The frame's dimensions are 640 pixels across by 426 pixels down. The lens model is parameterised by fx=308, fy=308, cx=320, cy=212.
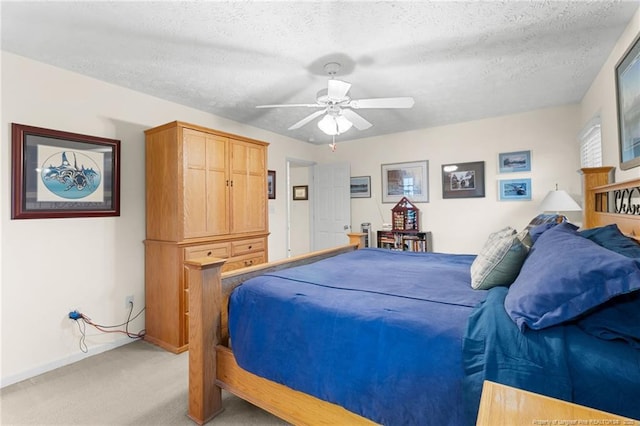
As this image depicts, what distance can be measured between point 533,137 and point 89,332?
5.10 m

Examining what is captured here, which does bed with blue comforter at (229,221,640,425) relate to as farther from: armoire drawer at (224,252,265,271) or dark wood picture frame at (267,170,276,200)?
dark wood picture frame at (267,170,276,200)

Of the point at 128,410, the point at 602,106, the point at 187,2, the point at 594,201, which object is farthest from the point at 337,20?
the point at 128,410

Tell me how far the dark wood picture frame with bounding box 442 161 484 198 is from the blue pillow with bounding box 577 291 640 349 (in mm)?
3328

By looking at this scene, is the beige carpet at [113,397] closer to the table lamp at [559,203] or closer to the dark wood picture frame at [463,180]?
the table lamp at [559,203]

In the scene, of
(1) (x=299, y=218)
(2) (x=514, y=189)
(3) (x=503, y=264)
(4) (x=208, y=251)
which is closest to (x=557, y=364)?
(3) (x=503, y=264)

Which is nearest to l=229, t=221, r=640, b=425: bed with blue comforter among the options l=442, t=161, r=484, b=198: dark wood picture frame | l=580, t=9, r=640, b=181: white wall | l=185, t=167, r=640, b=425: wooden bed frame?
l=185, t=167, r=640, b=425: wooden bed frame

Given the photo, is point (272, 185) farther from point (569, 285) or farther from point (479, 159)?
point (569, 285)

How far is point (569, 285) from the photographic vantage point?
3.36 ft

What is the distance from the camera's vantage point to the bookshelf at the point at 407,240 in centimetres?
431

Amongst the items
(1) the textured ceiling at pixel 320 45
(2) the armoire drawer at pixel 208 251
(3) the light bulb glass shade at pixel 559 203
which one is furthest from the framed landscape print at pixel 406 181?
(2) the armoire drawer at pixel 208 251

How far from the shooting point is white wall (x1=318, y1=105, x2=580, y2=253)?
11.9 feet

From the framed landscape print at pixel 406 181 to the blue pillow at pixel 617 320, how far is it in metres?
3.53

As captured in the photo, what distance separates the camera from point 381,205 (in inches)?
191

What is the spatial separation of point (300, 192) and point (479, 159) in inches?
129
